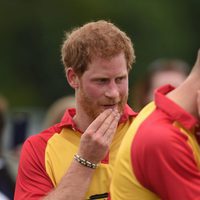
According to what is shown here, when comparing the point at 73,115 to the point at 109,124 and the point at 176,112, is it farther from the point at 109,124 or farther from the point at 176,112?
the point at 176,112

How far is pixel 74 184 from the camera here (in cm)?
692

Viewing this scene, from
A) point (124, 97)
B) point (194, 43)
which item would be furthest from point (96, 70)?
point (194, 43)

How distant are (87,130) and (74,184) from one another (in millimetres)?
303

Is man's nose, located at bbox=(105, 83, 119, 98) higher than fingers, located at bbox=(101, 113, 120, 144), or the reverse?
man's nose, located at bbox=(105, 83, 119, 98)

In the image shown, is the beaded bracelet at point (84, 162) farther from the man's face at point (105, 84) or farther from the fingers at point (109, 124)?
the man's face at point (105, 84)

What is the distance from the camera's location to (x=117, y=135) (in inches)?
284

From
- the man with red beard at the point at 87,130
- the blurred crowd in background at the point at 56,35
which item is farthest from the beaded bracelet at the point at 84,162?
the blurred crowd in background at the point at 56,35

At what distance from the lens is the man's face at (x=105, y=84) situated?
7008mm

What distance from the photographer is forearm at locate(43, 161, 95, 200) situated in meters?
6.93

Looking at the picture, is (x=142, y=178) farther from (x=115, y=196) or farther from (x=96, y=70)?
(x=96, y=70)

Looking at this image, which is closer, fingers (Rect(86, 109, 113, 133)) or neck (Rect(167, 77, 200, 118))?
neck (Rect(167, 77, 200, 118))

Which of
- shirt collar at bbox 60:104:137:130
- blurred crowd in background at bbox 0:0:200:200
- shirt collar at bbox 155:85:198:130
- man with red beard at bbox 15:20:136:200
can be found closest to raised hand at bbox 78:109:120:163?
man with red beard at bbox 15:20:136:200

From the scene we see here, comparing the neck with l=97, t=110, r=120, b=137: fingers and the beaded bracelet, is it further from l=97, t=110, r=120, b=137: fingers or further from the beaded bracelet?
the beaded bracelet

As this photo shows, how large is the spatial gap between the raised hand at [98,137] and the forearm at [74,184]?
0.07 m
